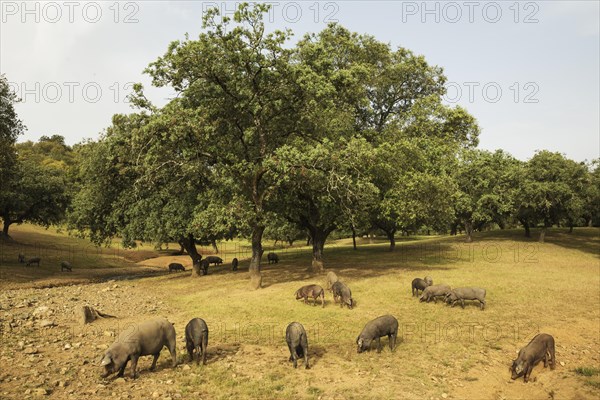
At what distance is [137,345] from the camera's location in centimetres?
1171

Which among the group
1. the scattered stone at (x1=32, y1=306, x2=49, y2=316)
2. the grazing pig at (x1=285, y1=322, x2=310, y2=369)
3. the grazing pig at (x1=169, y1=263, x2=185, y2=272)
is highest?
the grazing pig at (x1=285, y1=322, x2=310, y2=369)

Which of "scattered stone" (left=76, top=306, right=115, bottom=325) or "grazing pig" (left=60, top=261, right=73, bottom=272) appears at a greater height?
"scattered stone" (left=76, top=306, right=115, bottom=325)

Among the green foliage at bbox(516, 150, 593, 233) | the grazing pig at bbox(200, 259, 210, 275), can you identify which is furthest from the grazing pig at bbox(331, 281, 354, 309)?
the green foliage at bbox(516, 150, 593, 233)

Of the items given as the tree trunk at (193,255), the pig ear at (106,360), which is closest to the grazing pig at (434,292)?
the pig ear at (106,360)

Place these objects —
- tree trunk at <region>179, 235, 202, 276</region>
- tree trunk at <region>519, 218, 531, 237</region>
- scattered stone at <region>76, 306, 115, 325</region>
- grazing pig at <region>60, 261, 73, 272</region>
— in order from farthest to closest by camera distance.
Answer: tree trunk at <region>519, 218, 531, 237</region>
grazing pig at <region>60, 261, 73, 272</region>
tree trunk at <region>179, 235, 202, 276</region>
scattered stone at <region>76, 306, 115, 325</region>

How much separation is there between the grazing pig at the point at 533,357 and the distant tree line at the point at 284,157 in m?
11.9

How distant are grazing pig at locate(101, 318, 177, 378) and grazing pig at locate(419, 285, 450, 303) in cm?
1402

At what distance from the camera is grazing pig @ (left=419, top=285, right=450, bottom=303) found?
70.1 feet

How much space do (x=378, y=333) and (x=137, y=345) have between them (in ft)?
27.3

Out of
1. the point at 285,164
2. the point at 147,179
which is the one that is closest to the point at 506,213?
the point at 285,164

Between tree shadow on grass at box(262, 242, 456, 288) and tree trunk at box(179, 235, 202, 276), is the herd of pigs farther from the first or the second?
tree trunk at box(179, 235, 202, 276)

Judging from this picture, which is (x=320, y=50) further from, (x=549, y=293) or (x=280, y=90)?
(x=549, y=293)

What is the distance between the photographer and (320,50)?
2483 cm

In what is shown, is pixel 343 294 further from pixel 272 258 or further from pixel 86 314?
pixel 272 258
